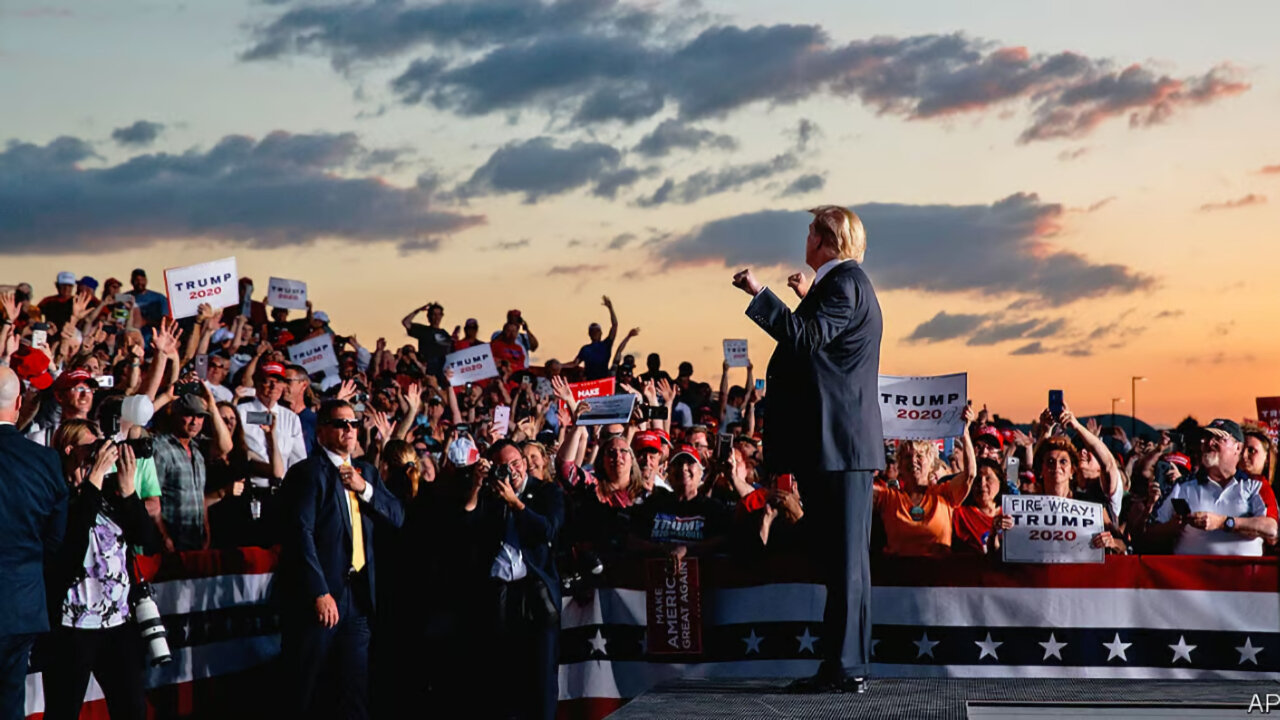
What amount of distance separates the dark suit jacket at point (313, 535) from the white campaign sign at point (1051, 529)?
12.4ft

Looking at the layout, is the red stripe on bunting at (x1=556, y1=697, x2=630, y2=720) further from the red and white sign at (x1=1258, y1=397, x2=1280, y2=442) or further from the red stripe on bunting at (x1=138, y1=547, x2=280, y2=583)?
the red and white sign at (x1=1258, y1=397, x2=1280, y2=442)

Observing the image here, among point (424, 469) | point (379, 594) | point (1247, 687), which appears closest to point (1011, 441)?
point (424, 469)

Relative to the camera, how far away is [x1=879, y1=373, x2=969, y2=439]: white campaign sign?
32.7 ft

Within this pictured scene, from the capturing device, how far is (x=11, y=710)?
6742 mm

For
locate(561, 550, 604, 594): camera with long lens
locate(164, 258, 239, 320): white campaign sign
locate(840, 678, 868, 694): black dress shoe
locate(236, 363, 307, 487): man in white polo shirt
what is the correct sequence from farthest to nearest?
1. locate(164, 258, 239, 320): white campaign sign
2. locate(236, 363, 307, 487): man in white polo shirt
3. locate(561, 550, 604, 594): camera with long lens
4. locate(840, 678, 868, 694): black dress shoe

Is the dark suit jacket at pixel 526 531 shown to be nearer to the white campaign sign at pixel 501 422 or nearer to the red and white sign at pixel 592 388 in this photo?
the red and white sign at pixel 592 388

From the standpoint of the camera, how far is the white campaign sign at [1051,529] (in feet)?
29.3

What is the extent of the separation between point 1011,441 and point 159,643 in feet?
35.2

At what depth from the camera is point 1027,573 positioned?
9.19 m

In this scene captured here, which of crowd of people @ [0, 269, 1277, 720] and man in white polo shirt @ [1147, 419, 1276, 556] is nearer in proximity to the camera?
crowd of people @ [0, 269, 1277, 720]

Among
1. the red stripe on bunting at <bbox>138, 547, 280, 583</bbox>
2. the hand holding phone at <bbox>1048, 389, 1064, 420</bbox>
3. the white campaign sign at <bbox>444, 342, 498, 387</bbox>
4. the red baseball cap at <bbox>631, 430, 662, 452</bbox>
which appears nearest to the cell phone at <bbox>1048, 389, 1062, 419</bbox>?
the hand holding phone at <bbox>1048, 389, 1064, 420</bbox>

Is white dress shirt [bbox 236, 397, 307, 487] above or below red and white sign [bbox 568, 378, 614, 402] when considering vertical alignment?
below

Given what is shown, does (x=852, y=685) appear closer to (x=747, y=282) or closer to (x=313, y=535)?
(x=747, y=282)

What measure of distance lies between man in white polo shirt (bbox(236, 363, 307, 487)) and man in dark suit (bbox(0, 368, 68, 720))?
439 centimetres
